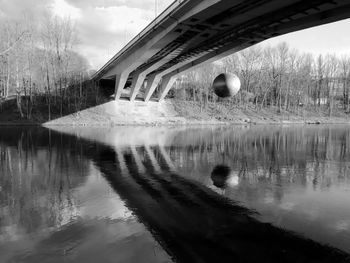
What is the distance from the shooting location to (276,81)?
78.2 meters

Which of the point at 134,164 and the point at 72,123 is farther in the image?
the point at 72,123

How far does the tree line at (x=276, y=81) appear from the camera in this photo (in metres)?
A: 69.6

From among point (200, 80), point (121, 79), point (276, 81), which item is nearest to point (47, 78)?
point (121, 79)

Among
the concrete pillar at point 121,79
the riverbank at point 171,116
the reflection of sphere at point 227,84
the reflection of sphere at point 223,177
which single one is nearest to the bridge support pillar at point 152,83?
the riverbank at point 171,116

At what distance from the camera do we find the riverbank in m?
44.8

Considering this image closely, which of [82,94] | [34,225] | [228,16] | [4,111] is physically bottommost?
[34,225]

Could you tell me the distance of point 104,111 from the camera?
159 feet

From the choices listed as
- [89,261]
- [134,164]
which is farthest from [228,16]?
[89,261]

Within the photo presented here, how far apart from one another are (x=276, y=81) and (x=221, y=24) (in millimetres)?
60755

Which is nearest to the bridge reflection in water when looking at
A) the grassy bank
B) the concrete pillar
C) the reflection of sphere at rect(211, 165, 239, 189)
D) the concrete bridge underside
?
the reflection of sphere at rect(211, 165, 239, 189)

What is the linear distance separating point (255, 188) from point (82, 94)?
47.3 meters

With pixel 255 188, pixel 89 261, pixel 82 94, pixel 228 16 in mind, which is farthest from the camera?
pixel 82 94

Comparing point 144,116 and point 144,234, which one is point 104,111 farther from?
point 144,234

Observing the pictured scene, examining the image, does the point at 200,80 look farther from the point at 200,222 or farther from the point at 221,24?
the point at 200,222
